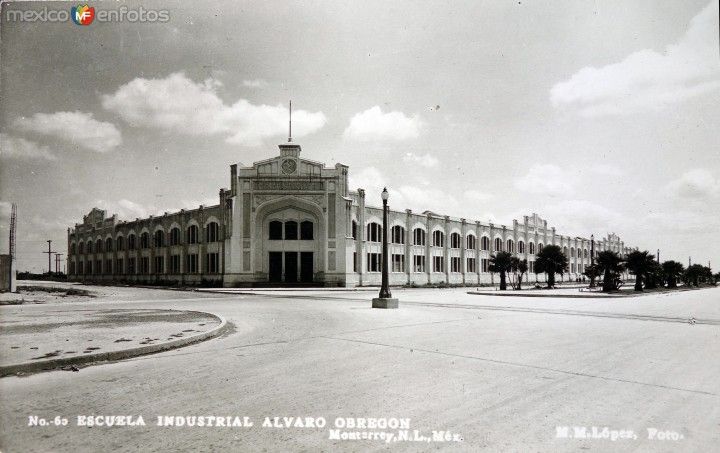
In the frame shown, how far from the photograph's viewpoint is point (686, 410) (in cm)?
528

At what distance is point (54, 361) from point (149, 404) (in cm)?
289

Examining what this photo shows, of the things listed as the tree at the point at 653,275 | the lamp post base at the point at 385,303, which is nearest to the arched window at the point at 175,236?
the lamp post base at the point at 385,303

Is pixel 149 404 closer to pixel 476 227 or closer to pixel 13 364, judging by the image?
pixel 13 364

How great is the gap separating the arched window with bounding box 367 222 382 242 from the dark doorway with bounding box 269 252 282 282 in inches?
380

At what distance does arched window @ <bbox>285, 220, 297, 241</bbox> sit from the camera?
4506 centimetres

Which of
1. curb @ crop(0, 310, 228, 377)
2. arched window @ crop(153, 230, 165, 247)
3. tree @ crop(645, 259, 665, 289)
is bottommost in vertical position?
tree @ crop(645, 259, 665, 289)

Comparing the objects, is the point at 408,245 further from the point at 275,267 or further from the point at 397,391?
the point at 397,391

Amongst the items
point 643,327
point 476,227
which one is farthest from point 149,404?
point 476,227

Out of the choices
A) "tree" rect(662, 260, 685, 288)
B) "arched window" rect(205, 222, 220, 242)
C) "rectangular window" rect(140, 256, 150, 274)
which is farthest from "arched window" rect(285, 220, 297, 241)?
"tree" rect(662, 260, 685, 288)

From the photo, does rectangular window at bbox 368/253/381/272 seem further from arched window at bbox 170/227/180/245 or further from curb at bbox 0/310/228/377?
curb at bbox 0/310/228/377

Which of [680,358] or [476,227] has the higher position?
[476,227]

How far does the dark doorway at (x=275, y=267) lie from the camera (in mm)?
44469

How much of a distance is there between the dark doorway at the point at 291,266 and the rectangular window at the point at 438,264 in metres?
20.3

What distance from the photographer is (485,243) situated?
6825 centimetres
